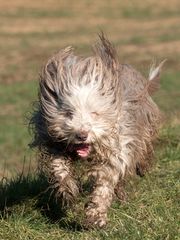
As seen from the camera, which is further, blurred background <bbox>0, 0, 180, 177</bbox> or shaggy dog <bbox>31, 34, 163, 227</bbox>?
blurred background <bbox>0, 0, 180, 177</bbox>

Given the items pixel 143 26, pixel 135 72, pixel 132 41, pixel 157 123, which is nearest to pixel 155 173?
pixel 157 123

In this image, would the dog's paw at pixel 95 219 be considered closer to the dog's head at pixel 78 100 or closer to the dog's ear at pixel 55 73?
the dog's head at pixel 78 100

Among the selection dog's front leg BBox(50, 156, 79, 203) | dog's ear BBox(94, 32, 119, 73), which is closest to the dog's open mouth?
dog's front leg BBox(50, 156, 79, 203)

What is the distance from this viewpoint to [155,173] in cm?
865

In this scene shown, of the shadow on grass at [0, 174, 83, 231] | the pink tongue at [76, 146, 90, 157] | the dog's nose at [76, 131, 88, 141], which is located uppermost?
the dog's nose at [76, 131, 88, 141]

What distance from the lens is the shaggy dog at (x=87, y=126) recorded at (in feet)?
22.2

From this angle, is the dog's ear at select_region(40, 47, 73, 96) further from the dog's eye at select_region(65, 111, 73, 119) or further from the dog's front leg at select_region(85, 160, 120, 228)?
the dog's front leg at select_region(85, 160, 120, 228)

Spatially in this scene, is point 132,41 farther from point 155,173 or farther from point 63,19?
point 155,173

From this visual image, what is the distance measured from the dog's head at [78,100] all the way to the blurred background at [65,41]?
11.4 ft

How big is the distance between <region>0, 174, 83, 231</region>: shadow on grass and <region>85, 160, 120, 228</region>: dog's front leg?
0.18 m

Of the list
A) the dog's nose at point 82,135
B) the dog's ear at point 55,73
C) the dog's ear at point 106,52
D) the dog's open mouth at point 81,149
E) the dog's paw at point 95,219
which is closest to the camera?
the dog's nose at point 82,135

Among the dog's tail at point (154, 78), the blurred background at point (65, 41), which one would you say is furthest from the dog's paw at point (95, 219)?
the blurred background at point (65, 41)

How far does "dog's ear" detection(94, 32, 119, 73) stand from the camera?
7342 millimetres

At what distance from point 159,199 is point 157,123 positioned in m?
1.61
